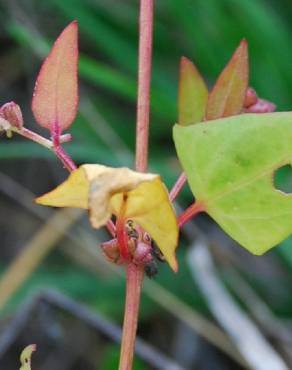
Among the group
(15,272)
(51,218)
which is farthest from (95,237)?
(15,272)

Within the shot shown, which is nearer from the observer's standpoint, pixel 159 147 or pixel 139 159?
pixel 139 159

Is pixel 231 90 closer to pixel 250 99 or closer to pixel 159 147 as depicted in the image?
pixel 250 99

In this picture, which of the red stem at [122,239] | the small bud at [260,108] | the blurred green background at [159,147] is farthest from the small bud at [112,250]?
the blurred green background at [159,147]

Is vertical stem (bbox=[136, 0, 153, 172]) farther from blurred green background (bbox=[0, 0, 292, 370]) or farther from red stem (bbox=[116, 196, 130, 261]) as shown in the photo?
blurred green background (bbox=[0, 0, 292, 370])

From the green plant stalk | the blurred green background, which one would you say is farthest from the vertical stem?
the blurred green background

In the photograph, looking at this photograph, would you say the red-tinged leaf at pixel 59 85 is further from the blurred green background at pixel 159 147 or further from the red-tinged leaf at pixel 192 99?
the blurred green background at pixel 159 147

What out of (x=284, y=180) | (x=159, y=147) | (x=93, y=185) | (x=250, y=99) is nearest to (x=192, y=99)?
(x=250, y=99)
